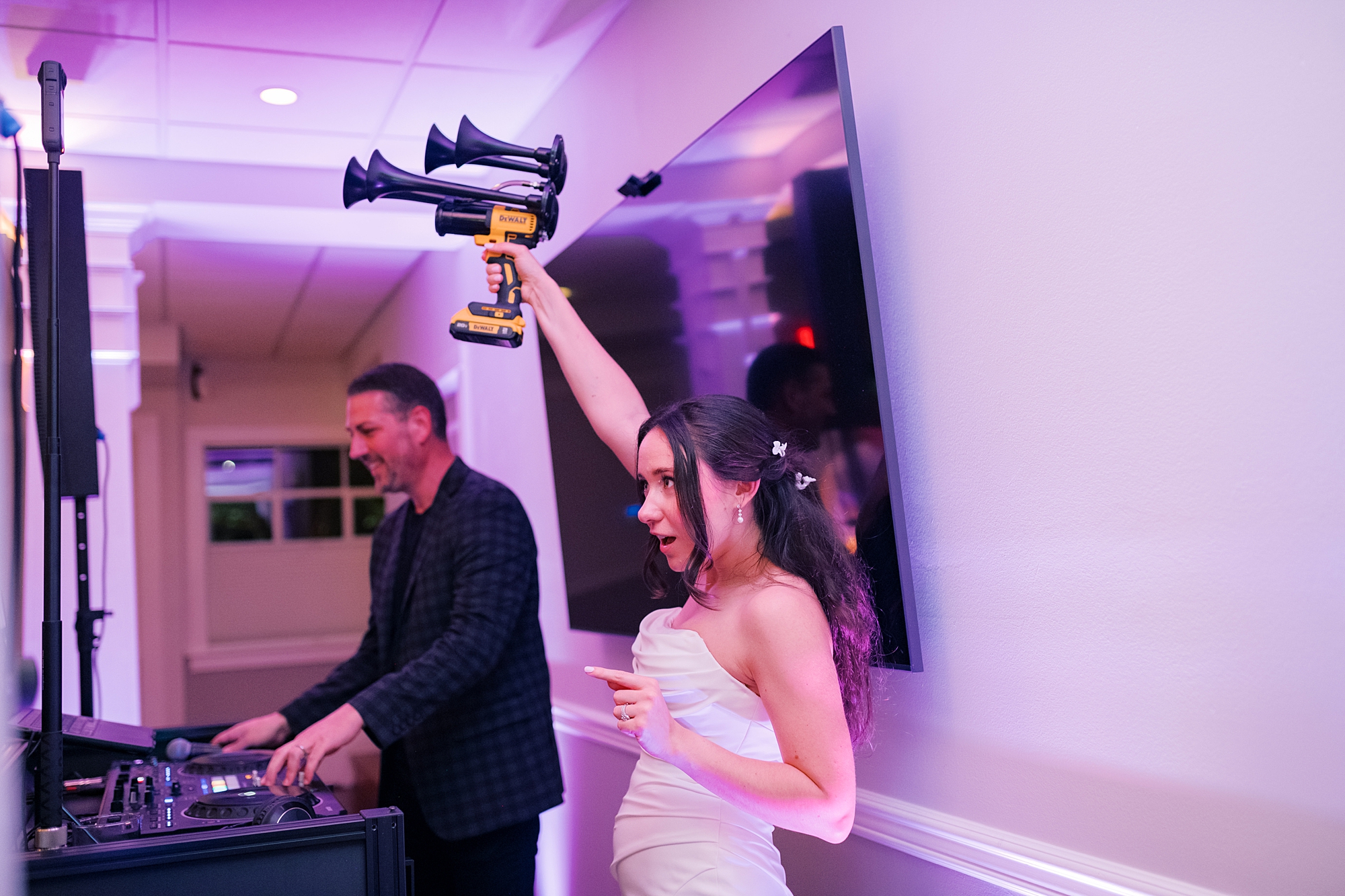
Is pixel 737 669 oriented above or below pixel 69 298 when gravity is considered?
below

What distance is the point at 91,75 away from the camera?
3074mm

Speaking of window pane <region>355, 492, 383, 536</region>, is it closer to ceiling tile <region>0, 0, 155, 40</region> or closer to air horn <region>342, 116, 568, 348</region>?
ceiling tile <region>0, 0, 155, 40</region>

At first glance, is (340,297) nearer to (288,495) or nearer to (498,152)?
(288,495)

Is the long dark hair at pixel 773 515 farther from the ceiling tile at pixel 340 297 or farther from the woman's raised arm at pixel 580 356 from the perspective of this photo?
the ceiling tile at pixel 340 297

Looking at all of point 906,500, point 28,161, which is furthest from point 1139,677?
point 28,161

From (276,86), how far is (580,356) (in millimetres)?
2016

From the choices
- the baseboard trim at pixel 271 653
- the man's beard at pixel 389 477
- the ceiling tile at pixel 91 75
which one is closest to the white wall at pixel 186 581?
the baseboard trim at pixel 271 653

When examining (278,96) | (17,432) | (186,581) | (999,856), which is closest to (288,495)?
(186,581)

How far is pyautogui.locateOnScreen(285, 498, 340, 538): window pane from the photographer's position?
24.8ft

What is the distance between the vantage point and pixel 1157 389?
1245mm

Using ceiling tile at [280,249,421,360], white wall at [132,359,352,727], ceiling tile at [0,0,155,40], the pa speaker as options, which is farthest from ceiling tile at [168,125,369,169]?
white wall at [132,359,352,727]

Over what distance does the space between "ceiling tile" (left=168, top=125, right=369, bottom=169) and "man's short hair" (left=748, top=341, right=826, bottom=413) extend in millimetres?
2372

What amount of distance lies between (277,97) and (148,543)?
471 centimetres

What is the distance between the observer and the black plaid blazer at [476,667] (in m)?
2.07
